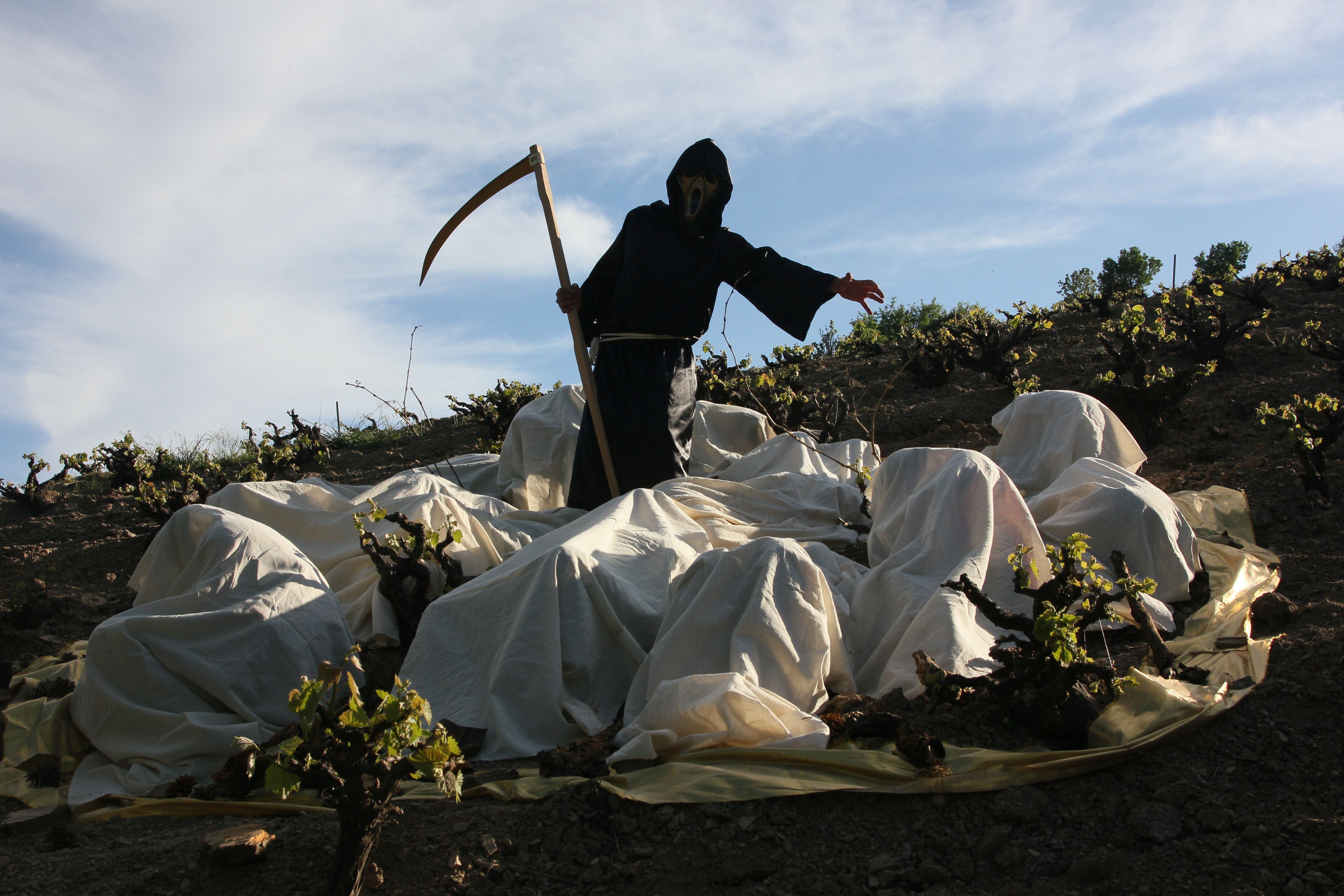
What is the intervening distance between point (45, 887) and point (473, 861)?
3.35ft

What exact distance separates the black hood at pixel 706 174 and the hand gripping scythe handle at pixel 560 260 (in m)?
0.69

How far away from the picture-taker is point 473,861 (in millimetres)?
2160

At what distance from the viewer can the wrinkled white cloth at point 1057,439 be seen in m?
4.66

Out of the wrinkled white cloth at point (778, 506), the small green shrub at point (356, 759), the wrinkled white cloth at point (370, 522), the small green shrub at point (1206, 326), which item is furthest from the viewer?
the small green shrub at point (1206, 326)

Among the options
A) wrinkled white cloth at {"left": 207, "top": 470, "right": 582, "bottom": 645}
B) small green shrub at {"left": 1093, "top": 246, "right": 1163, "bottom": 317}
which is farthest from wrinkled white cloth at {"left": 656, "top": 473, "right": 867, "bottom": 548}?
small green shrub at {"left": 1093, "top": 246, "right": 1163, "bottom": 317}

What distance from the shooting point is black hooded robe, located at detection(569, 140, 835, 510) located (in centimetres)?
502

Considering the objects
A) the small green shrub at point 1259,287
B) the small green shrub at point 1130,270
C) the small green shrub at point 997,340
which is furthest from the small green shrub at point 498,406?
the small green shrub at point 1130,270

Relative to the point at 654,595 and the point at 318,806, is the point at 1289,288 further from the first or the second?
the point at 318,806

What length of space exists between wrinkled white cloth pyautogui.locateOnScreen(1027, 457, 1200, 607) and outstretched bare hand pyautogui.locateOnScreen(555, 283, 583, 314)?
8.69 ft

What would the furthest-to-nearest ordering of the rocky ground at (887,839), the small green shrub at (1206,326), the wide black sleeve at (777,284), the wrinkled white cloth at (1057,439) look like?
the small green shrub at (1206,326) < the wide black sleeve at (777,284) < the wrinkled white cloth at (1057,439) < the rocky ground at (887,839)

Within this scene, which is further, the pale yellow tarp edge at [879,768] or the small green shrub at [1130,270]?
the small green shrub at [1130,270]

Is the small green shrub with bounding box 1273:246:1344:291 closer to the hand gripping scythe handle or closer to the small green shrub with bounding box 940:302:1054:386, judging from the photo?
the small green shrub with bounding box 940:302:1054:386

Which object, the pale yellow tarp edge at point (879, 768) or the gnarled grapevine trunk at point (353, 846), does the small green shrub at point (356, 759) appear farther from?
the pale yellow tarp edge at point (879, 768)

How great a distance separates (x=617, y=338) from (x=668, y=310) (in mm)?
328
